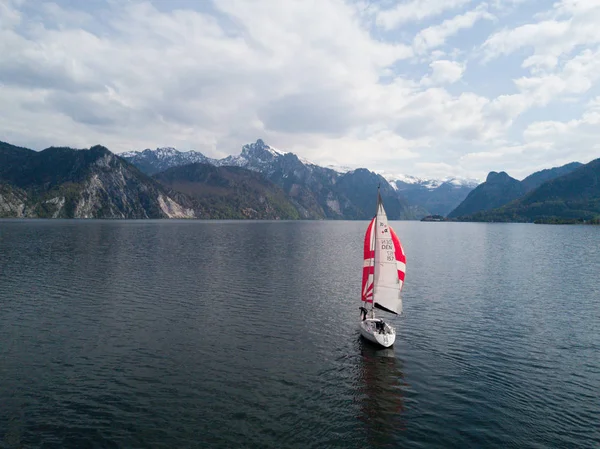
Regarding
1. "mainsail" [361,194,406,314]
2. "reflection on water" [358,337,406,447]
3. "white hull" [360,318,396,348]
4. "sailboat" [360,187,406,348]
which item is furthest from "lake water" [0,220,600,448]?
"mainsail" [361,194,406,314]

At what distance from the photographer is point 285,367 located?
34.5m

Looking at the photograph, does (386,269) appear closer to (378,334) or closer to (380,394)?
(378,334)

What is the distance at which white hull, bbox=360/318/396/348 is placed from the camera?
3953 centimetres

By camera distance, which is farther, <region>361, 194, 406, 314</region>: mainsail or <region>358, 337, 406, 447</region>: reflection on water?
<region>361, 194, 406, 314</region>: mainsail

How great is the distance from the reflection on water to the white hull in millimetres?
787

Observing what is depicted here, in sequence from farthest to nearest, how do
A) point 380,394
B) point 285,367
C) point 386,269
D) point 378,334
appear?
1. point 386,269
2. point 378,334
3. point 285,367
4. point 380,394

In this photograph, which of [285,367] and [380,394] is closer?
[380,394]

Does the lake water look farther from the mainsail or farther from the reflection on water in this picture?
the mainsail

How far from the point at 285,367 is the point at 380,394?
9.37 metres

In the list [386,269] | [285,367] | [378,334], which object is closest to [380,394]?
[285,367]

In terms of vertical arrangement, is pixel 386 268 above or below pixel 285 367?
above

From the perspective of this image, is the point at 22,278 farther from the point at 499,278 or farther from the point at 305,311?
the point at 499,278

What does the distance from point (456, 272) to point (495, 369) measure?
56732 millimetres

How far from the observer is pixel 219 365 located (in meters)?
34.6
